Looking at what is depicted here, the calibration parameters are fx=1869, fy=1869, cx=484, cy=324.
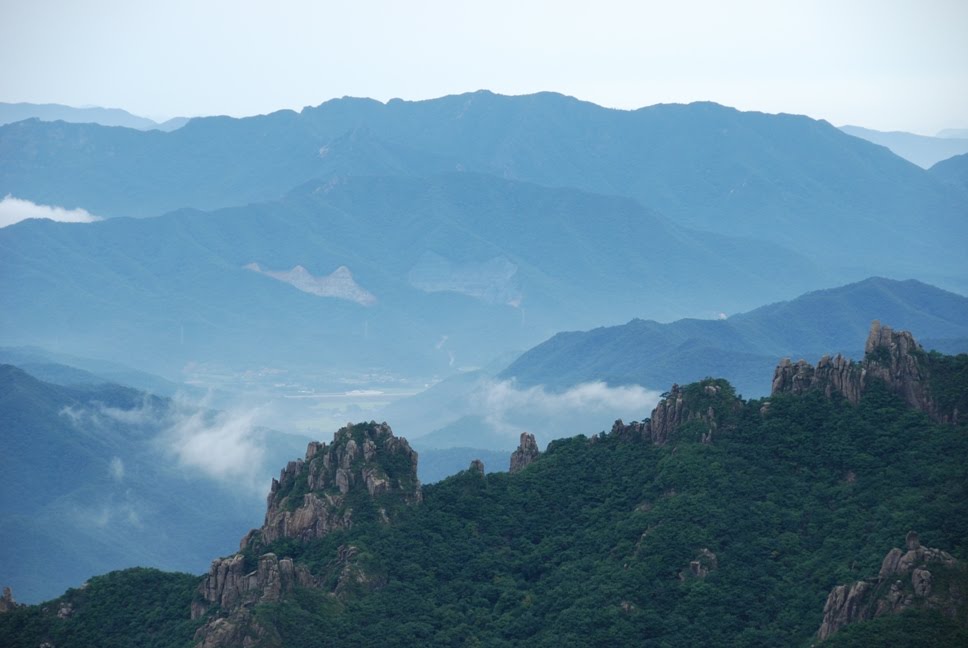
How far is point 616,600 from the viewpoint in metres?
67.7

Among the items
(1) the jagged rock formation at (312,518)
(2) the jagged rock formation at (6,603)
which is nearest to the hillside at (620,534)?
(1) the jagged rock formation at (312,518)

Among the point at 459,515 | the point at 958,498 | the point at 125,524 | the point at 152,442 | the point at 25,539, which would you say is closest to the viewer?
the point at 958,498

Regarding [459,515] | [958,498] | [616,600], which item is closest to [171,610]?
[459,515]

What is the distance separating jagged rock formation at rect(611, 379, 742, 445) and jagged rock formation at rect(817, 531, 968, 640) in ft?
53.3

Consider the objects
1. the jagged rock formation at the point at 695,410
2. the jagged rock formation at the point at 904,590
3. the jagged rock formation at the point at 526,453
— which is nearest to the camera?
the jagged rock formation at the point at 904,590

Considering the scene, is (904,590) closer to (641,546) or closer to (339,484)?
(641,546)

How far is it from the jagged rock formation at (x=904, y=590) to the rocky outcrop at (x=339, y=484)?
2055 cm

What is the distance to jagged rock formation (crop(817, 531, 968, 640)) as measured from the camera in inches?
2329

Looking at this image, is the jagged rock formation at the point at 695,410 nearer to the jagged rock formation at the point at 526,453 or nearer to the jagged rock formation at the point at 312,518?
the jagged rock formation at the point at 526,453

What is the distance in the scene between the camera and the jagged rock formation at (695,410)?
7706 centimetres

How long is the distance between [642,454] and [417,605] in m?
13.4

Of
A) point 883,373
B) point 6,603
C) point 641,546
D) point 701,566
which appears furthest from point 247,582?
point 883,373

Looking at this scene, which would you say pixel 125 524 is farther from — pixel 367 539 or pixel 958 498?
pixel 958 498

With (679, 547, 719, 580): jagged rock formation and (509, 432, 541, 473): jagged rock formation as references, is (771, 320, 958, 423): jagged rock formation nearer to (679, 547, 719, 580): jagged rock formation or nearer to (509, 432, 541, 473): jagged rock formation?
(679, 547, 719, 580): jagged rock formation
